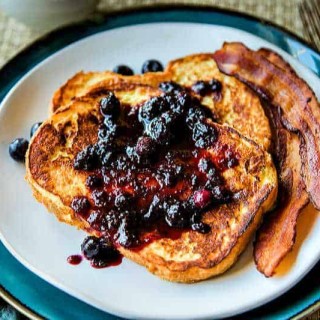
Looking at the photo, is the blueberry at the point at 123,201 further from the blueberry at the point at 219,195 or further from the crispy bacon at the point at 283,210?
the crispy bacon at the point at 283,210

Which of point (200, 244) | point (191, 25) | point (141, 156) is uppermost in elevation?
point (191, 25)

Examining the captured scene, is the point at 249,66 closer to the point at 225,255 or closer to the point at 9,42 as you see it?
the point at 225,255

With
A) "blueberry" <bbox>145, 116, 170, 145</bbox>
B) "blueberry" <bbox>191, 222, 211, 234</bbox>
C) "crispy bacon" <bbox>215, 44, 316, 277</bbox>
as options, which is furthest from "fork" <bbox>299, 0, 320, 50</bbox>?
"blueberry" <bbox>191, 222, 211, 234</bbox>

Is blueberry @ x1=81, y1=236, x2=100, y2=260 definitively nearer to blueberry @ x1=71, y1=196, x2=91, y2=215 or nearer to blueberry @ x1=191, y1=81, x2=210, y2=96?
blueberry @ x1=71, y1=196, x2=91, y2=215

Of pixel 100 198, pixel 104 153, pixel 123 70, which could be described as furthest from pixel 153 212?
pixel 123 70

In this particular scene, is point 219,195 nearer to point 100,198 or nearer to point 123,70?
point 100,198

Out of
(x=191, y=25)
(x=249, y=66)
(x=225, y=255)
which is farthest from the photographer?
(x=191, y=25)

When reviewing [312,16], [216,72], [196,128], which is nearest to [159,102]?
[196,128]
